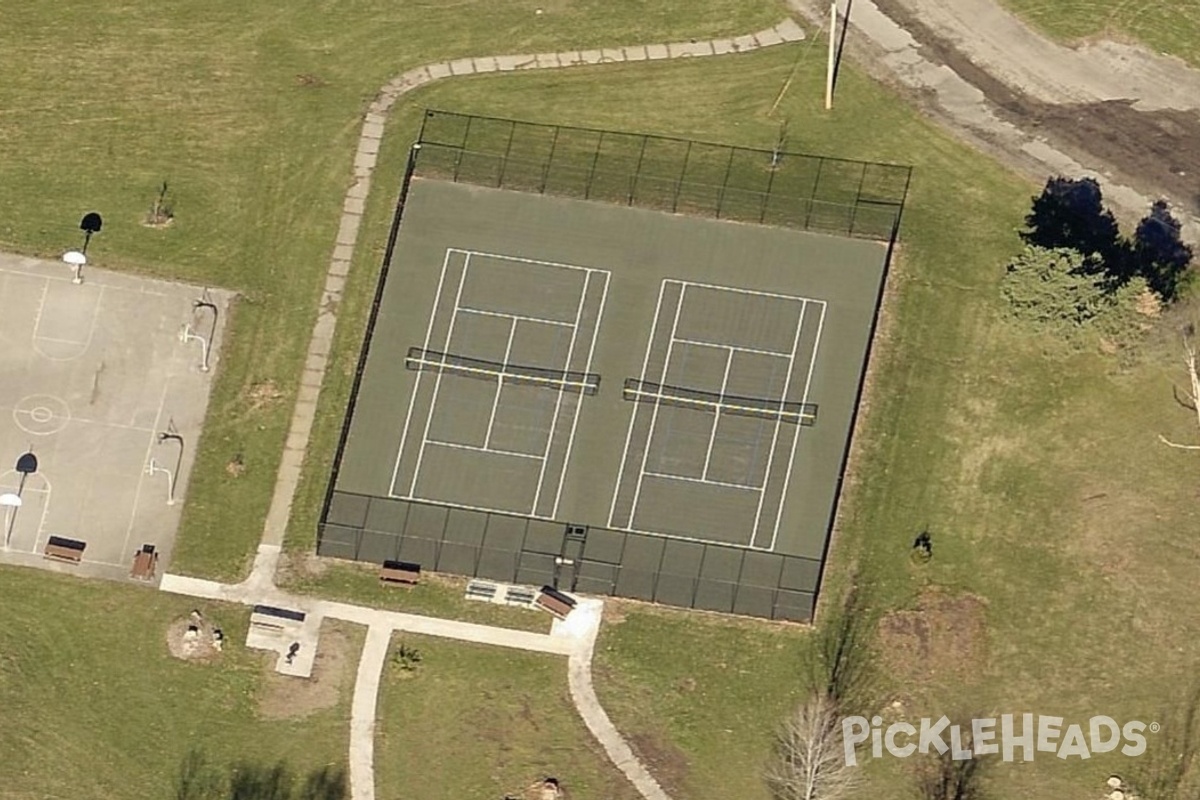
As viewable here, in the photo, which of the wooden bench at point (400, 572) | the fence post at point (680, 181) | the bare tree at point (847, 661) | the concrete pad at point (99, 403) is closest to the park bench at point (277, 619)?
the wooden bench at point (400, 572)

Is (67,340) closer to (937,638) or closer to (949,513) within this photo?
(949,513)

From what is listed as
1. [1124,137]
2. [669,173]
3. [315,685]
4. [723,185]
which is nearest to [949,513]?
[723,185]

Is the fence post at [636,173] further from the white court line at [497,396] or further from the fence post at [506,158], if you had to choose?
the white court line at [497,396]

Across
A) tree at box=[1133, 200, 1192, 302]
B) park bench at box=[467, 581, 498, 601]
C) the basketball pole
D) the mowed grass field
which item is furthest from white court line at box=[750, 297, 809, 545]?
tree at box=[1133, 200, 1192, 302]

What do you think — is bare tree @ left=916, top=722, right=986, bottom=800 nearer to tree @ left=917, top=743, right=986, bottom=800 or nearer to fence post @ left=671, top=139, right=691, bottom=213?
tree @ left=917, top=743, right=986, bottom=800

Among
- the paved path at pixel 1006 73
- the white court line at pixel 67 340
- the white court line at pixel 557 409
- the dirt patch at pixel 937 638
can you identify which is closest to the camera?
the dirt patch at pixel 937 638

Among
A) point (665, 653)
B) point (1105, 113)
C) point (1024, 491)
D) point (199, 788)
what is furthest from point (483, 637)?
point (1105, 113)

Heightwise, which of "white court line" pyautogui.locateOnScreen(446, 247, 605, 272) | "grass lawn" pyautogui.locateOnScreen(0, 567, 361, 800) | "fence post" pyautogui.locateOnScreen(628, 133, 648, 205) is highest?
"fence post" pyautogui.locateOnScreen(628, 133, 648, 205)
